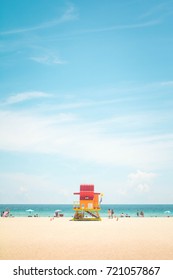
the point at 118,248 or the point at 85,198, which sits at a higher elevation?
the point at 85,198

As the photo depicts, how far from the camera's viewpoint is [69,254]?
13375 millimetres
